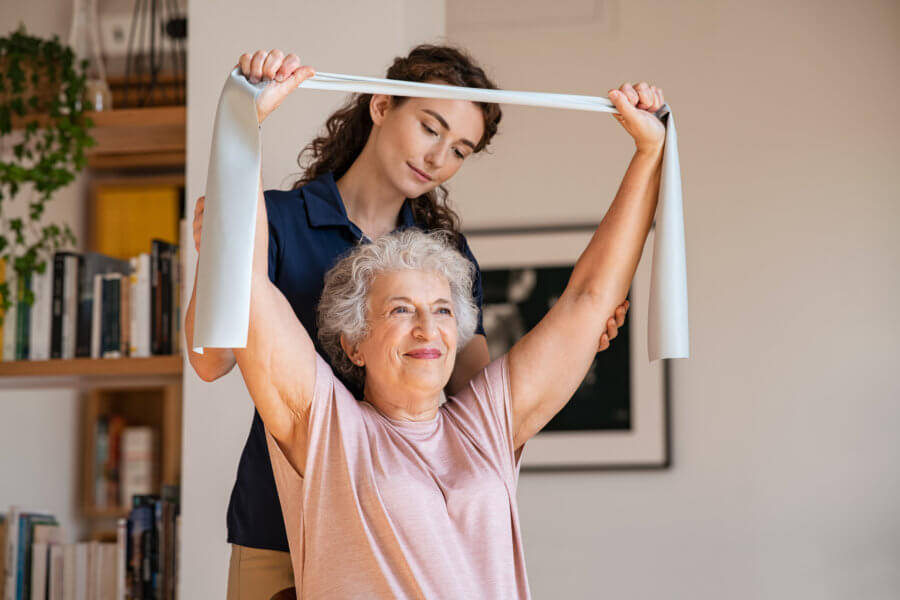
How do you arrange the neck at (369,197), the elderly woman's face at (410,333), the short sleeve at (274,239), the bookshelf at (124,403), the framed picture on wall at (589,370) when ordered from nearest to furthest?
1. the elderly woman's face at (410,333)
2. the short sleeve at (274,239)
3. the neck at (369,197)
4. the framed picture on wall at (589,370)
5. the bookshelf at (124,403)

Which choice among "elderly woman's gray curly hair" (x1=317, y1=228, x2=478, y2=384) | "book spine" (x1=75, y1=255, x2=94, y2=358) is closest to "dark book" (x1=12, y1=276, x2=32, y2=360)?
"book spine" (x1=75, y1=255, x2=94, y2=358)

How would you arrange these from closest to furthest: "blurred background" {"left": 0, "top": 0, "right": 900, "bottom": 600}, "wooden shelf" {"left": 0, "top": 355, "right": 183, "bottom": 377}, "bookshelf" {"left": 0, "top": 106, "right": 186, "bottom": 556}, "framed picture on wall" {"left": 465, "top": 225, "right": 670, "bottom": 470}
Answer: "wooden shelf" {"left": 0, "top": 355, "right": 183, "bottom": 377} < "blurred background" {"left": 0, "top": 0, "right": 900, "bottom": 600} < "framed picture on wall" {"left": 465, "top": 225, "right": 670, "bottom": 470} < "bookshelf" {"left": 0, "top": 106, "right": 186, "bottom": 556}

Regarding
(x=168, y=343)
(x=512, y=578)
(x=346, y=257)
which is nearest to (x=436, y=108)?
(x=346, y=257)

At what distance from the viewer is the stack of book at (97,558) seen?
2.64 meters

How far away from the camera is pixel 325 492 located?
1.53 meters

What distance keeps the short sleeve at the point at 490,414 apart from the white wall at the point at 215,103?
0.91 m

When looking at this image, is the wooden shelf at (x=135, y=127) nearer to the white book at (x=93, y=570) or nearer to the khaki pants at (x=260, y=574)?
the white book at (x=93, y=570)

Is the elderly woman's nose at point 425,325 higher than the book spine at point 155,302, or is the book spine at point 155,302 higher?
the book spine at point 155,302

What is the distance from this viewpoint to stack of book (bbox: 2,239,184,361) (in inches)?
104

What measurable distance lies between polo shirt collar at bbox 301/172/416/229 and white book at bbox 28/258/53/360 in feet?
3.91

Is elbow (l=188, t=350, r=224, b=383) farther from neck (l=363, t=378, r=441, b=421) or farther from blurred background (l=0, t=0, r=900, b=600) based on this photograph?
blurred background (l=0, t=0, r=900, b=600)

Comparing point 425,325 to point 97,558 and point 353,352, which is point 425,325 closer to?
point 353,352

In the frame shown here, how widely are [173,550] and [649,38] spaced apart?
247 centimetres

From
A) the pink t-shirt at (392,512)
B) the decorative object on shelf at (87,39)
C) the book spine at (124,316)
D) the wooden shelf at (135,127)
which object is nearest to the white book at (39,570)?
the book spine at (124,316)
